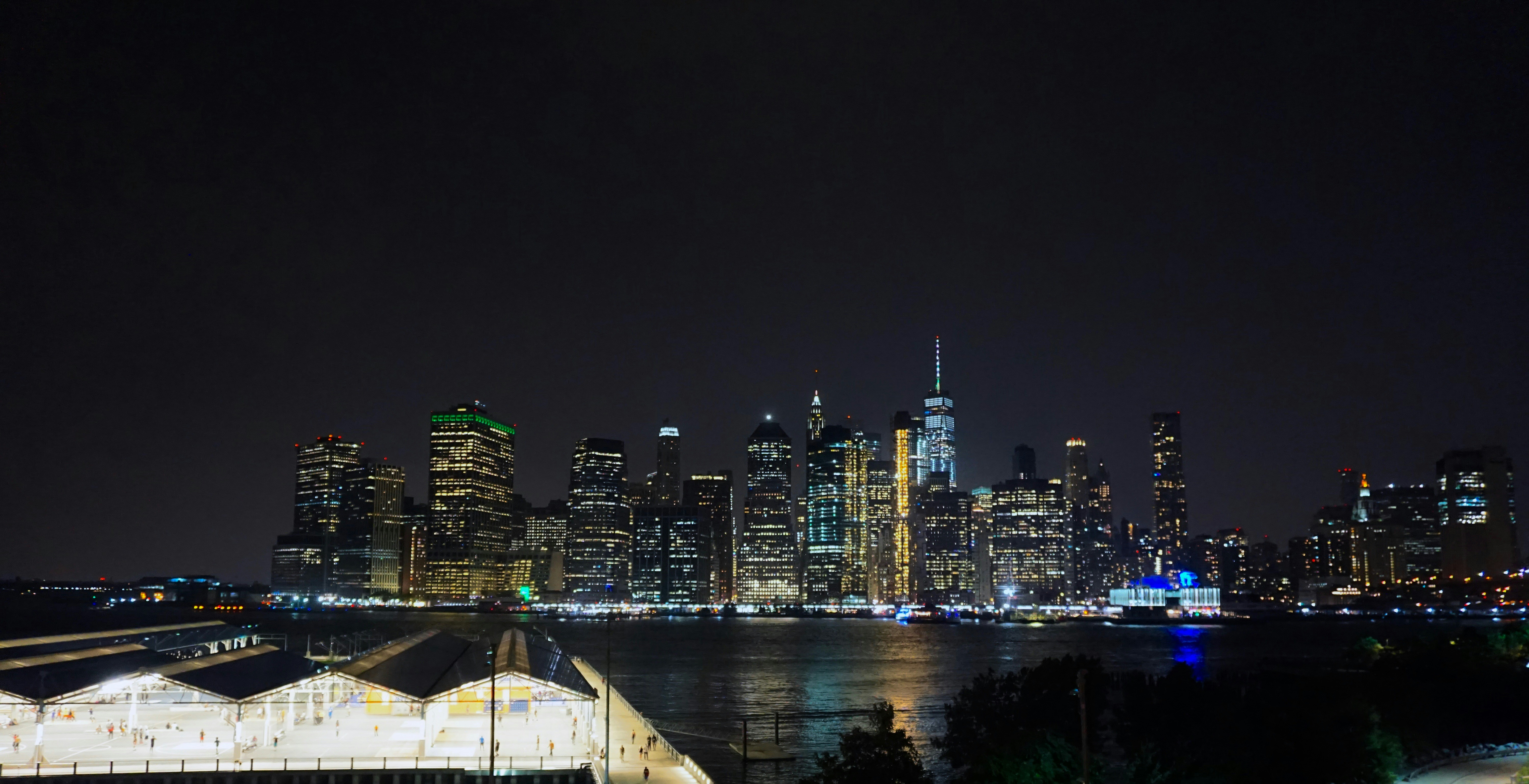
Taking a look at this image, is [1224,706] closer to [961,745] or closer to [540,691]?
[961,745]

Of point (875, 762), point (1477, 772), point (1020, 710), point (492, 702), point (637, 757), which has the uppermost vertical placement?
point (492, 702)

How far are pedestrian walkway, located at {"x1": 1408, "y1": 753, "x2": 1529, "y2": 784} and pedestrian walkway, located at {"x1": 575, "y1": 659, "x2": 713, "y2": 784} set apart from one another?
103ft

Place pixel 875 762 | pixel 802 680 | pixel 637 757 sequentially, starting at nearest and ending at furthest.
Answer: pixel 875 762, pixel 637 757, pixel 802 680

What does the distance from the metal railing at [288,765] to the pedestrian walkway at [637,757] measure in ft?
7.82

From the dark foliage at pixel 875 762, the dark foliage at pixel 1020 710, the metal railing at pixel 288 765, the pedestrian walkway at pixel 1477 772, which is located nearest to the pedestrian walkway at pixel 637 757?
the metal railing at pixel 288 765

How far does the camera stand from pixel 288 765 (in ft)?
170

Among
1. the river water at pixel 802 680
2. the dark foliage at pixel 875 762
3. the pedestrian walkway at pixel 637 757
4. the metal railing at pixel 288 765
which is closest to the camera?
the dark foliage at pixel 875 762

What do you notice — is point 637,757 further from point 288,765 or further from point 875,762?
point 875,762

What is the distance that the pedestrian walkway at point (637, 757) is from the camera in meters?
53.5

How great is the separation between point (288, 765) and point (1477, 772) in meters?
51.6

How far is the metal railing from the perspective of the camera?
50.1 m

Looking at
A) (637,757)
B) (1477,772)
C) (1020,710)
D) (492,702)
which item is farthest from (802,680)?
(492,702)

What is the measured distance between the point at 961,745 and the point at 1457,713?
32715 mm

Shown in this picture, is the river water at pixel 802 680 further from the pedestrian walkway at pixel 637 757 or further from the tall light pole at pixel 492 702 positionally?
the tall light pole at pixel 492 702
